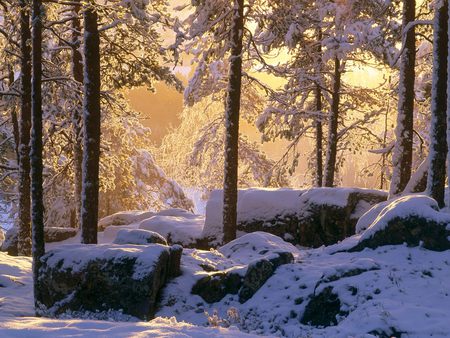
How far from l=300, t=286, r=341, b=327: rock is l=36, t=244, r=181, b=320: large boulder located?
2909mm

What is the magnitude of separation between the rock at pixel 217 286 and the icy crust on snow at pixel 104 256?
3.25ft

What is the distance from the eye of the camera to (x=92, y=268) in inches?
376

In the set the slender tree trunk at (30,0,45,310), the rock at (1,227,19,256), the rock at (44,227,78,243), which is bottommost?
the rock at (1,227,19,256)

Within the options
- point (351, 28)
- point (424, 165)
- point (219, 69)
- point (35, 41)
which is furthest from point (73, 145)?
point (424, 165)

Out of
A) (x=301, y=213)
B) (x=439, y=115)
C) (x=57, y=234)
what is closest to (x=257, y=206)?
(x=301, y=213)

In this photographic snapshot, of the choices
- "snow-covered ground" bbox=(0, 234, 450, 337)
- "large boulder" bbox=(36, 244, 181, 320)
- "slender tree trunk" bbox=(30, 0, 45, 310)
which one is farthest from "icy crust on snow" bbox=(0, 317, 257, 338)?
"slender tree trunk" bbox=(30, 0, 45, 310)

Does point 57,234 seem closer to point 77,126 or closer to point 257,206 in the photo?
point 77,126

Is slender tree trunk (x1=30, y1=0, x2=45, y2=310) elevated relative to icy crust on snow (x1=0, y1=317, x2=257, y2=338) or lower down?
elevated

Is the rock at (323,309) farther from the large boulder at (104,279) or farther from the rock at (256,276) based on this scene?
the large boulder at (104,279)

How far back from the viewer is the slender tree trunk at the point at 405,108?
1367cm

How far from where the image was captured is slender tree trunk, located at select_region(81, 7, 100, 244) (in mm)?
11289

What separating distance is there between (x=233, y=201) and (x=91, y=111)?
188 inches

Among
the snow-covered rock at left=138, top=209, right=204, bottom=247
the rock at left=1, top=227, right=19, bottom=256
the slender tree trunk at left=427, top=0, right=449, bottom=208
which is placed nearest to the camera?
the slender tree trunk at left=427, top=0, right=449, bottom=208

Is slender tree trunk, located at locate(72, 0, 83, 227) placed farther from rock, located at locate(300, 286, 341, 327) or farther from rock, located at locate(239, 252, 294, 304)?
rock, located at locate(300, 286, 341, 327)
